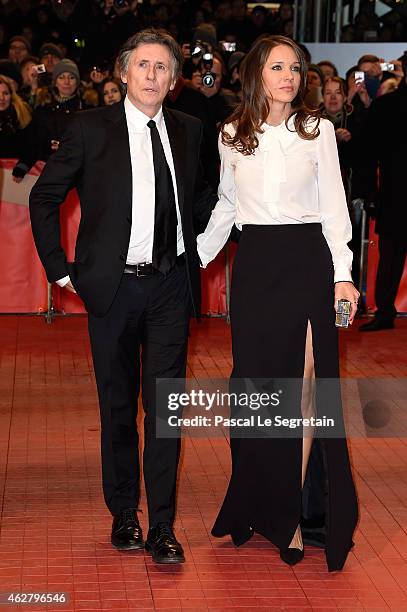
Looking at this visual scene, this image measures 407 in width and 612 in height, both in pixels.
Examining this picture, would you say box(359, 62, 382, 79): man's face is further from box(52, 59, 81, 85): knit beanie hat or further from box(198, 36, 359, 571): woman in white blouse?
box(198, 36, 359, 571): woman in white blouse

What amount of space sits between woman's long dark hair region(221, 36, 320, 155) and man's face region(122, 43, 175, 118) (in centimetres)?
34

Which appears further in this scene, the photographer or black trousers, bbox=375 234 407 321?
black trousers, bbox=375 234 407 321

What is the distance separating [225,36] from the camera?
1756 centimetres

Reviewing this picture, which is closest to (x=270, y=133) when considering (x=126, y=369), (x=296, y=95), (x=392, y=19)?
(x=296, y=95)

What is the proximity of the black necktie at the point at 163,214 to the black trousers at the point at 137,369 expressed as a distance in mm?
71

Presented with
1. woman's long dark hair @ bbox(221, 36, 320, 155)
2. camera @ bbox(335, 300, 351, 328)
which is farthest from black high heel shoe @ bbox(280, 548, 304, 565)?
woman's long dark hair @ bbox(221, 36, 320, 155)

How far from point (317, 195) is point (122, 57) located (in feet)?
3.25

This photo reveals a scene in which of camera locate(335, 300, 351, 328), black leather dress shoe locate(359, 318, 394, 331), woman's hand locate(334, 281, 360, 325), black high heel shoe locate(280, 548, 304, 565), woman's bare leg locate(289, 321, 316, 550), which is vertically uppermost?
woman's hand locate(334, 281, 360, 325)

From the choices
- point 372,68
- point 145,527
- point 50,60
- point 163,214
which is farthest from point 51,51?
point 163,214

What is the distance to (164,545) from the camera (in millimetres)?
4938

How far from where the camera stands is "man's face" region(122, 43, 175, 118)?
472 cm

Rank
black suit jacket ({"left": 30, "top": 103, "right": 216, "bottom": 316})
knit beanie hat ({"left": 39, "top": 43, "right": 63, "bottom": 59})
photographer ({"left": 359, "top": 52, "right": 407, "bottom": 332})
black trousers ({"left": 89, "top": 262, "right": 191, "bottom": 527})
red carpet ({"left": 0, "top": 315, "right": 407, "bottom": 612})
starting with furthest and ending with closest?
knit beanie hat ({"left": 39, "top": 43, "right": 63, "bottom": 59})
photographer ({"left": 359, "top": 52, "right": 407, "bottom": 332})
black trousers ({"left": 89, "top": 262, "right": 191, "bottom": 527})
black suit jacket ({"left": 30, "top": 103, "right": 216, "bottom": 316})
red carpet ({"left": 0, "top": 315, "right": 407, "bottom": 612})

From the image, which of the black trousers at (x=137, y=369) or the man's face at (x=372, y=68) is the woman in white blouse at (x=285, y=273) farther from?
the man's face at (x=372, y=68)

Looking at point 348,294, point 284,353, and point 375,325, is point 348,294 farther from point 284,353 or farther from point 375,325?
point 375,325
